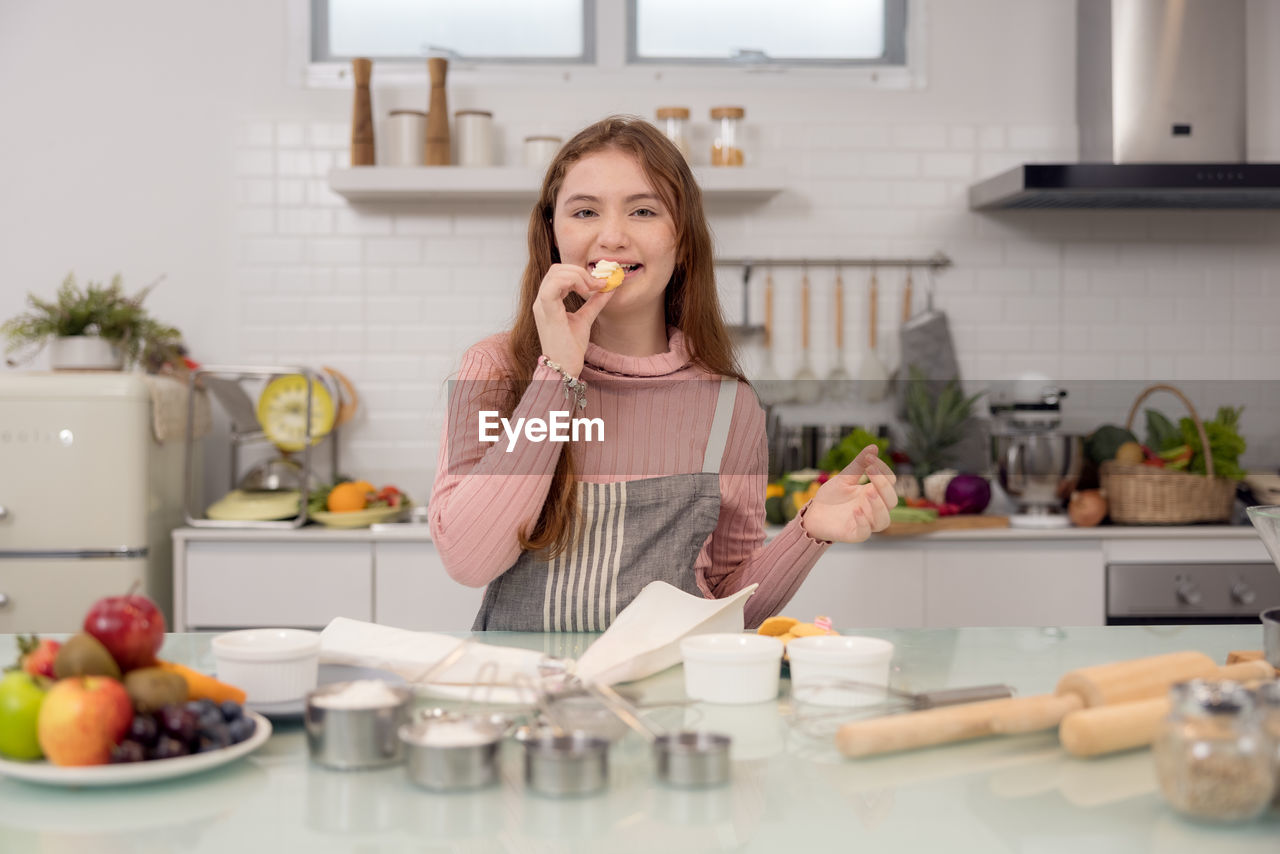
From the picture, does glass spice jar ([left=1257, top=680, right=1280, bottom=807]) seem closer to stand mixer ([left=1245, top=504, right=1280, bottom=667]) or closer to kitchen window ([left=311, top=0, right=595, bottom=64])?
stand mixer ([left=1245, top=504, right=1280, bottom=667])

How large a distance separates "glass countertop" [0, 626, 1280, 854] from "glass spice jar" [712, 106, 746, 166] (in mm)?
2750

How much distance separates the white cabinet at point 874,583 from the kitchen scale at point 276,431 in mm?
1446

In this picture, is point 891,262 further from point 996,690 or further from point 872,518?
point 996,690

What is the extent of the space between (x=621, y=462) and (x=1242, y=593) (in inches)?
86.0

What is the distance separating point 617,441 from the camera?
184 centimetres

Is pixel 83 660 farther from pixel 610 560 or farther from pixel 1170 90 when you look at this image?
pixel 1170 90

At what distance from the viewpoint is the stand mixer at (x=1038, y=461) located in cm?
327

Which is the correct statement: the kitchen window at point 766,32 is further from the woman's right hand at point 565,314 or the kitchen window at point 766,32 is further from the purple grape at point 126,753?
the purple grape at point 126,753

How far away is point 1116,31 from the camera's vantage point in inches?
137

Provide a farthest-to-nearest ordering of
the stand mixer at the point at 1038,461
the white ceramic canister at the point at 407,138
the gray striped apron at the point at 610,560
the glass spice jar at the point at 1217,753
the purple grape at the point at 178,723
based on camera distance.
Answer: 1. the white ceramic canister at the point at 407,138
2. the stand mixer at the point at 1038,461
3. the gray striped apron at the point at 610,560
4. the purple grape at the point at 178,723
5. the glass spice jar at the point at 1217,753

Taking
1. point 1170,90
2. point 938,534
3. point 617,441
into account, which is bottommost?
point 938,534

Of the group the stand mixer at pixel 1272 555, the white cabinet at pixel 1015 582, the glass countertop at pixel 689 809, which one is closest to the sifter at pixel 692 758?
the glass countertop at pixel 689 809

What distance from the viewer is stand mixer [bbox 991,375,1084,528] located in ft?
10.7

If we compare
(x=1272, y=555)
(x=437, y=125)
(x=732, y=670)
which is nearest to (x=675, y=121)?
(x=437, y=125)
